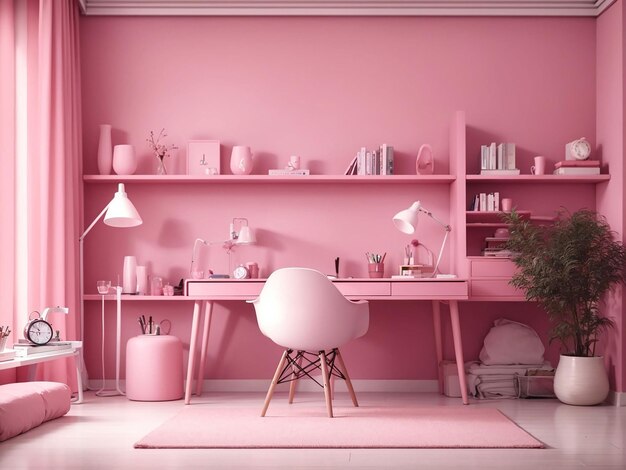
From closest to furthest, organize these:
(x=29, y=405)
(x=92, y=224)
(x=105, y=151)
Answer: (x=29, y=405) → (x=92, y=224) → (x=105, y=151)

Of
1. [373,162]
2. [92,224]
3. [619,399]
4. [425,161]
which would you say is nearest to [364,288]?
[373,162]

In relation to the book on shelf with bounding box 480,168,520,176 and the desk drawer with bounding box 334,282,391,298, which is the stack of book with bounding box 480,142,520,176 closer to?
the book on shelf with bounding box 480,168,520,176

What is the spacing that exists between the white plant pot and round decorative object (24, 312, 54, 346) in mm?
3105

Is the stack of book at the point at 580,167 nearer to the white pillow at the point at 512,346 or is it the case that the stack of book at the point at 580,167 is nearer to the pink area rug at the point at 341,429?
the white pillow at the point at 512,346

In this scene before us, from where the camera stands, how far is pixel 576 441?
374 centimetres

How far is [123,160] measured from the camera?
5469mm

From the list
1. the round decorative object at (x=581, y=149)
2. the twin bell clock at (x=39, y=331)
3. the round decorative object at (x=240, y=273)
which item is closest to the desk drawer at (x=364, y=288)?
the round decorative object at (x=240, y=273)

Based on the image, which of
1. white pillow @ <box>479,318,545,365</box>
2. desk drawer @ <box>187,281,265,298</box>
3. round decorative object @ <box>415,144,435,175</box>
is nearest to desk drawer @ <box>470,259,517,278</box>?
white pillow @ <box>479,318,545,365</box>

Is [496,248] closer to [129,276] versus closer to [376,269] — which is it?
[376,269]

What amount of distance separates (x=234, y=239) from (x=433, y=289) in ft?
4.69

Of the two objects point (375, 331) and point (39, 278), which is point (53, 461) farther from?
point (375, 331)

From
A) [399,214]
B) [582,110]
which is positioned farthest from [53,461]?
[582,110]

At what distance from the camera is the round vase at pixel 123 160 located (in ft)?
18.0

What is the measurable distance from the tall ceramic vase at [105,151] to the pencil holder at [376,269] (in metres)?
1.92
